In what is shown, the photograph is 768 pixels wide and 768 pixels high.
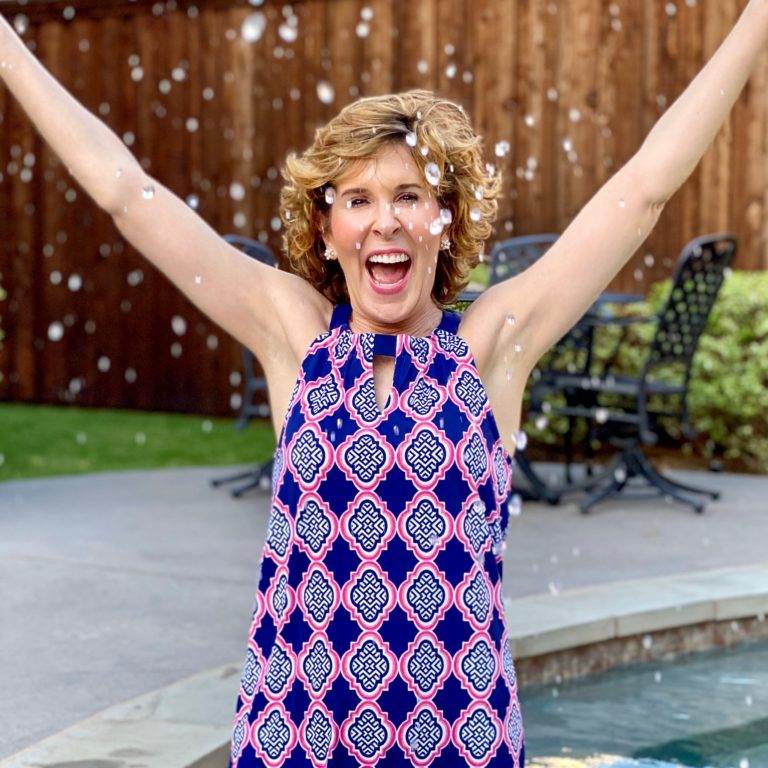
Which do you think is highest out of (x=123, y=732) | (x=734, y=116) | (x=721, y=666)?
(x=734, y=116)

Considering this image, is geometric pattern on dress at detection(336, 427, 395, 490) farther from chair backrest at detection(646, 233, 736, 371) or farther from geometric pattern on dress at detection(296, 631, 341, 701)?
chair backrest at detection(646, 233, 736, 371)

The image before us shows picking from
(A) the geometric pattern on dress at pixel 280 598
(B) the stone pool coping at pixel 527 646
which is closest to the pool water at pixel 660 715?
(B) the stone pool coping at pixel 527 646

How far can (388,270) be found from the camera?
6.54 feet

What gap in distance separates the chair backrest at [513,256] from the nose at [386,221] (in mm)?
5072

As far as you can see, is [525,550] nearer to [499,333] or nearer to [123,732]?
[123,732]

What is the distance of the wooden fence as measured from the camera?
32.5ft

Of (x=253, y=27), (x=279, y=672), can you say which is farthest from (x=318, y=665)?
(x=253, y=27)

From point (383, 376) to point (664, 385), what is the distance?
5523 mm

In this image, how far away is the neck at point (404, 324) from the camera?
203 centimetres

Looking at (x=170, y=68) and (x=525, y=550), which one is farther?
(x=170, y=68)

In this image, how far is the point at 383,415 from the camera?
1.90 metres

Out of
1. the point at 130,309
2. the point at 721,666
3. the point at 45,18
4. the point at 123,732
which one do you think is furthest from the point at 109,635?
the point at 45,18

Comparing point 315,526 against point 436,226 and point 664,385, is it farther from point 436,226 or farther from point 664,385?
point 664,385

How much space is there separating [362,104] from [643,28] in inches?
333
